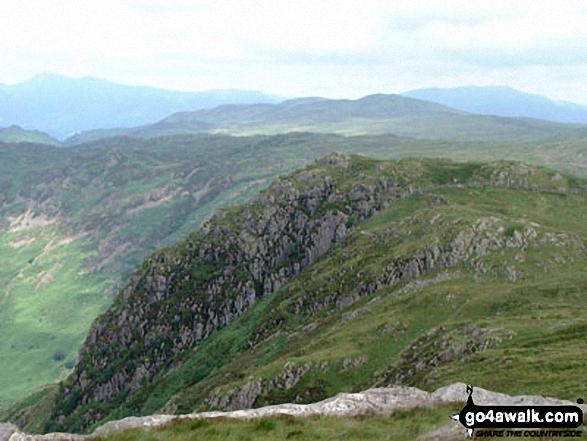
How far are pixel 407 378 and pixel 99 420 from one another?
480ft

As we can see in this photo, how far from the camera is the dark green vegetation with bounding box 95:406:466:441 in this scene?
27.0 metres

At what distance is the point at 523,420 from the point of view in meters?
25.8

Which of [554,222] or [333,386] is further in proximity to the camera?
[554,222]

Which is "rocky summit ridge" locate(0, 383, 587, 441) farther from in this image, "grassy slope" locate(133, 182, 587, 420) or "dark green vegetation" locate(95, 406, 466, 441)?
"grassy slope" locate(133, 182, 587, 420)

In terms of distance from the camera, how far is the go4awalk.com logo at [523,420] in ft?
80.6

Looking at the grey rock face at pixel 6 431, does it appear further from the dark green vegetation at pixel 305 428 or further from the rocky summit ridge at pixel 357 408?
the dark green vegetation at pixel 305 428

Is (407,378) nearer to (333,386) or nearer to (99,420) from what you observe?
(333,386)

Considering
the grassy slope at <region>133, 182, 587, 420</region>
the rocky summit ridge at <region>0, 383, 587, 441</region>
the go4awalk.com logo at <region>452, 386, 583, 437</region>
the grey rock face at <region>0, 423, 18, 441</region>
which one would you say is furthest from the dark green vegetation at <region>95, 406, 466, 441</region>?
the grassy slope at <region>133, 182, 587, 420</region>

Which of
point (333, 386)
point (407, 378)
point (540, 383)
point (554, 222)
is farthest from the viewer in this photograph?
point (554, 222)

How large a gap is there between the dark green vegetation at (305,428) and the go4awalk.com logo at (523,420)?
2.20 metres

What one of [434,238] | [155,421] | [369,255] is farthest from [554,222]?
[155,421]

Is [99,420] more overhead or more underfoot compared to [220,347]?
more underfoot

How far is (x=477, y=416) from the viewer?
2662 centimetres

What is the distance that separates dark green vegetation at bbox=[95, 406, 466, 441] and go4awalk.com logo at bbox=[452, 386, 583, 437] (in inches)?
86.5
